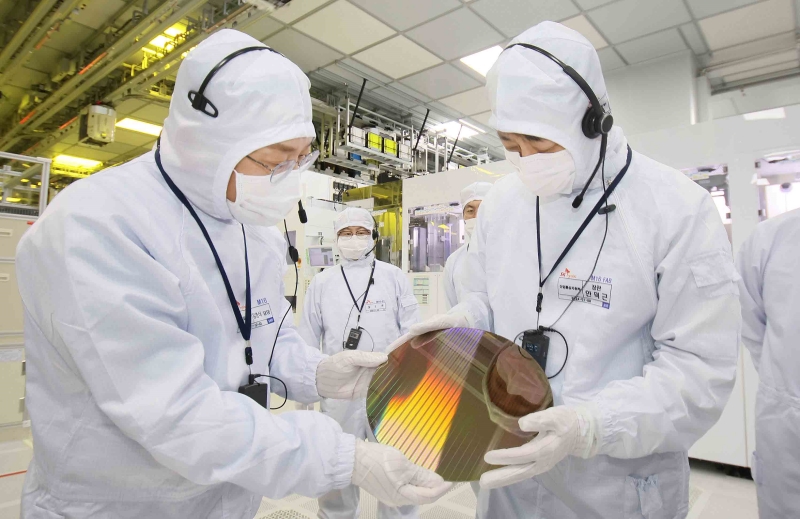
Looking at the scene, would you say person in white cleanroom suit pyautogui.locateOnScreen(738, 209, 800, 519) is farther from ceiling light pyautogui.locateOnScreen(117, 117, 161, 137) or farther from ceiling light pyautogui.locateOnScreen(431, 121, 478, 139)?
ceiling light pyautogui.locateOnScreen(117, 117, 161, 137)

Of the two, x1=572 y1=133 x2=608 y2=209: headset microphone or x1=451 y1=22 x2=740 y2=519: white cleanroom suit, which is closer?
x1=451 y1=22 x2=740 y2=519: white cleanroom suit

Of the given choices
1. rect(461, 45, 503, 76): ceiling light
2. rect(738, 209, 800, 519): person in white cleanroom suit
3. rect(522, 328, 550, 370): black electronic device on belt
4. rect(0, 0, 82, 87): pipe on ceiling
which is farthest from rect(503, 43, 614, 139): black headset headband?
rect(0, 0, 82, 87): pipe on ceiling

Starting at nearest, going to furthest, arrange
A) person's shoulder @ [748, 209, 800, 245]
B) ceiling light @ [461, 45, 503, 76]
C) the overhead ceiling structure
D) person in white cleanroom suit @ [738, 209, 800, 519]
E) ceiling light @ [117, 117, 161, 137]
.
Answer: person in white cleanroom suit @ [738, 209, 800, 519] < person's shoulder @ [748, 209, 800, 245] < the overhead ceiling structure < ceiling light @ [461, 45, 503, 76] < ceiling light @ [117, 117, 161, 137]

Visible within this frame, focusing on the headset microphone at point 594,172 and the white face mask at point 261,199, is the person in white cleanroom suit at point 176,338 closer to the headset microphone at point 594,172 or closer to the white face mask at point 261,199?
the white face mask at point 261,199

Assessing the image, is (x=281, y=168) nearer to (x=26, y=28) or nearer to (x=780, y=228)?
(x=780, y=228)

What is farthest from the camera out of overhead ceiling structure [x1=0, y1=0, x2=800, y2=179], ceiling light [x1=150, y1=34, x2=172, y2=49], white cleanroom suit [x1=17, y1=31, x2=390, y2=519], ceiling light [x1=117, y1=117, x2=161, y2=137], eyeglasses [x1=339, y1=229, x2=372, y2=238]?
ceiling light [x1=117, y1=117, x2=161, y2=137]

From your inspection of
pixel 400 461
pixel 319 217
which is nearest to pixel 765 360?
pixel 400 461

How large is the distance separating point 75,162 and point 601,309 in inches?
391

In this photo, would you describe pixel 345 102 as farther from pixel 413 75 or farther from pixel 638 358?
pixel 638 358

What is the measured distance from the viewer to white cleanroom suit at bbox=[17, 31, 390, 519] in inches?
29.2

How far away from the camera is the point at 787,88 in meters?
5.50

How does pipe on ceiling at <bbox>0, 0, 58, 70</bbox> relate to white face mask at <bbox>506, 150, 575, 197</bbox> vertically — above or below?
above

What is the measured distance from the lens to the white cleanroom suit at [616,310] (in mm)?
877

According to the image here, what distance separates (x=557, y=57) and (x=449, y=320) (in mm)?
611
